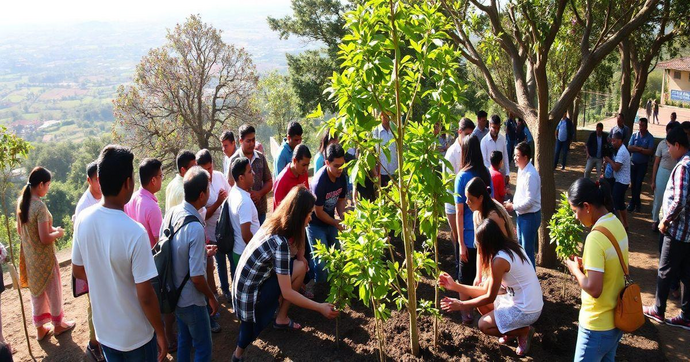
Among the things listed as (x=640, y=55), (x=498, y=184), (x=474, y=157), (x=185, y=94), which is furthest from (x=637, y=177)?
(x=185, y=94)

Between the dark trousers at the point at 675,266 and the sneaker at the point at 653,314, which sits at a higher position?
the dark trousers at the point at 675,266

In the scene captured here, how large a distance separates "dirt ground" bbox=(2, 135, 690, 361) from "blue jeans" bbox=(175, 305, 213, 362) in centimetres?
74

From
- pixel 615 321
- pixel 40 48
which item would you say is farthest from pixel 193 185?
pixel 40 48

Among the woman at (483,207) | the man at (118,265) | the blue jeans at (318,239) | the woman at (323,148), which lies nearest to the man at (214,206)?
the blue jeans at (318,239)

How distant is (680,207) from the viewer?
15.4ft

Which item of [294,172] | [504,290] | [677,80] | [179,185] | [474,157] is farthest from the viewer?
[677,80]

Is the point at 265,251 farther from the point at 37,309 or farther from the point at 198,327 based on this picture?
the point at 37,309

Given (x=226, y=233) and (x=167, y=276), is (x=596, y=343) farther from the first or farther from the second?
(x=226, y=233)

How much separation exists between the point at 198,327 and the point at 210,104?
931 inches

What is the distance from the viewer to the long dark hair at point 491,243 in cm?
382

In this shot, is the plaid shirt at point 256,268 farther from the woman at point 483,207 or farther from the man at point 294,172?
the woman at point 483,207

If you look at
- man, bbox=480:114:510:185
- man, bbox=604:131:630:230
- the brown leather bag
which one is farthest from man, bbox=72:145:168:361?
man, bbox=604:131:630:230

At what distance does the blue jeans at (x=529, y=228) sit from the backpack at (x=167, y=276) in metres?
3.84

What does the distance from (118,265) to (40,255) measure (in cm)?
274
